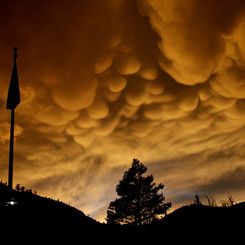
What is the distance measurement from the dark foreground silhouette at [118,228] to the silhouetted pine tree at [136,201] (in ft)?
65.3

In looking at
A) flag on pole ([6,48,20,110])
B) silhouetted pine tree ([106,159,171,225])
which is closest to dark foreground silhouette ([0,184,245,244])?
flag on pole ([6,48,20,110])

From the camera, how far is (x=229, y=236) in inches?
644

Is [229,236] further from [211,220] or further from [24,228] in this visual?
[24,228]

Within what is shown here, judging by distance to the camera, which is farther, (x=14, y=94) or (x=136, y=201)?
(x=136, y=201)

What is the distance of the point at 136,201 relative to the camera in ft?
142

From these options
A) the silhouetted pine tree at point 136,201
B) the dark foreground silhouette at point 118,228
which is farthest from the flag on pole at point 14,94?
the silhouetted pine tree at point 136,201

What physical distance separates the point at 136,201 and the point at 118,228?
67.9 feet

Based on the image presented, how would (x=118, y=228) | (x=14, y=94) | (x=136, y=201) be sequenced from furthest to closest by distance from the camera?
(x=136, y=201), (x=118, y=228), (x=14, y=94)

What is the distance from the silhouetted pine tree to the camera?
141ft

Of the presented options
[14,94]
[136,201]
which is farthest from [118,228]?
[136,201]

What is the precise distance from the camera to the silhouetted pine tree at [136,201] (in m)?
42.9

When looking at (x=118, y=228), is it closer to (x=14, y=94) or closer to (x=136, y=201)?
(x=14, y=94)

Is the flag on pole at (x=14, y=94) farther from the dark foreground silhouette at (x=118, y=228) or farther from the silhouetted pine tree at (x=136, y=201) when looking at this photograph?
the silhouetted pine tree at (x=136, y=201)

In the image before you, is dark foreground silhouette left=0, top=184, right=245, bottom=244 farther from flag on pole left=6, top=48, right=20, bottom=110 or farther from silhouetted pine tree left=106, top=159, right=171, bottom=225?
silhouetted pine tree left=106, top=159, right=171, bottom=225
